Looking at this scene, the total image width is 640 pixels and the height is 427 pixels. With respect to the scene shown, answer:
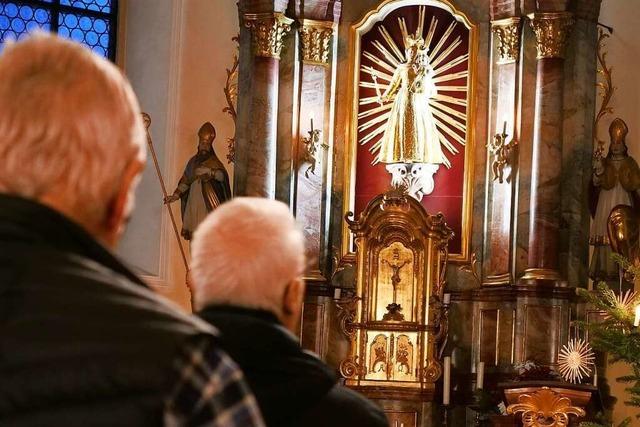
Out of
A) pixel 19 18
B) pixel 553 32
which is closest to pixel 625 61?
pixel 553 32

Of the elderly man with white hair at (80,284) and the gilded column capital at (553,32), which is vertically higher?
the gilded column capital at (553,32)

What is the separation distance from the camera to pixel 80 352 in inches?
67.9

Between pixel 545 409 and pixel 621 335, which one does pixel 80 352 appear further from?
pixel 545 409

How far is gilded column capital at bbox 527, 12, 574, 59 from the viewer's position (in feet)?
47.4

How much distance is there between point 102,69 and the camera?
1.94 metres

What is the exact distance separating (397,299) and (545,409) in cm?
447

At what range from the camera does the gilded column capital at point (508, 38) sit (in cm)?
1486

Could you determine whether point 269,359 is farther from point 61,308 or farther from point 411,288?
point 411,288

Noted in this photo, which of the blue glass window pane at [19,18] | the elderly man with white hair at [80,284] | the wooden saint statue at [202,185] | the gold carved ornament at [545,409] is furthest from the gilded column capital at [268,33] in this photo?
the elderly man with white hair at [80,284]

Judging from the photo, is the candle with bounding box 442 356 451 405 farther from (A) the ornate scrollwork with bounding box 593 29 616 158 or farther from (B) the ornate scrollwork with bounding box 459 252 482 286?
(A) the ornate scrollwork with bounding box 593 29 616 158

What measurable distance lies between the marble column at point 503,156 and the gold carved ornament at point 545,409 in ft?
14.9

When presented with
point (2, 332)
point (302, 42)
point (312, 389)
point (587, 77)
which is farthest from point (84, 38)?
point (2, 332)

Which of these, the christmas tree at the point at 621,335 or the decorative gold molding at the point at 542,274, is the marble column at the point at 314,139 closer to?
the decorative gold molding at the point at 542,274

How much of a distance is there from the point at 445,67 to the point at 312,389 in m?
12.8
